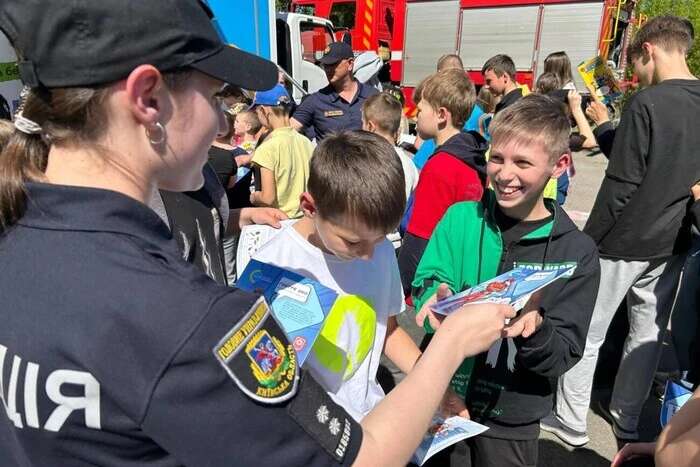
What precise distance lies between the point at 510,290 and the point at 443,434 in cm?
50

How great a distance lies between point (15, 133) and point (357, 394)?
1134mm

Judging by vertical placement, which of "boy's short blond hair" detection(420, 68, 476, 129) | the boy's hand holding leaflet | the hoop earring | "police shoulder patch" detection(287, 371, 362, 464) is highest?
the hoop earring

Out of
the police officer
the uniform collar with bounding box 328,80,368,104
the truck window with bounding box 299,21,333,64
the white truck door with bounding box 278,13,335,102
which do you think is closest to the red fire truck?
the truck window with bounding box 299,21,333,64

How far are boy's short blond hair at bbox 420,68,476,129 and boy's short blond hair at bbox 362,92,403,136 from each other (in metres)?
0.59

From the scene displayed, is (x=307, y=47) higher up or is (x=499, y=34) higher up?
(x=499, y=34)

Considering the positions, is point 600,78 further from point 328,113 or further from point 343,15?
point 343,15

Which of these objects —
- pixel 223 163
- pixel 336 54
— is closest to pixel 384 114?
pixel 223 163

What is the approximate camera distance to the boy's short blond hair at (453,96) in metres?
3.39

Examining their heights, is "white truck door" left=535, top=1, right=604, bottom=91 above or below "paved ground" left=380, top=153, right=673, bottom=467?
above

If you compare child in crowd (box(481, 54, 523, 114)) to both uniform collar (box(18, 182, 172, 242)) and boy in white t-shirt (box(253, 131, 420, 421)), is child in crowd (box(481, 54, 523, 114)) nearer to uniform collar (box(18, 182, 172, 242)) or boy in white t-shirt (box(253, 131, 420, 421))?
boy in white t-shirt (box(253, 131, 420, 421))

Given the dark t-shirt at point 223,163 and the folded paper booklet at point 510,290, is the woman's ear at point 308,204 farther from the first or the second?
the dark t-shirt at point 223,163

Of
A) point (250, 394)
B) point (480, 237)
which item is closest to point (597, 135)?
point (480, 237)

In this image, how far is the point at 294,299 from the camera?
1430 mm

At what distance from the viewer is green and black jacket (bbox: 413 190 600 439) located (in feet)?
6.17
